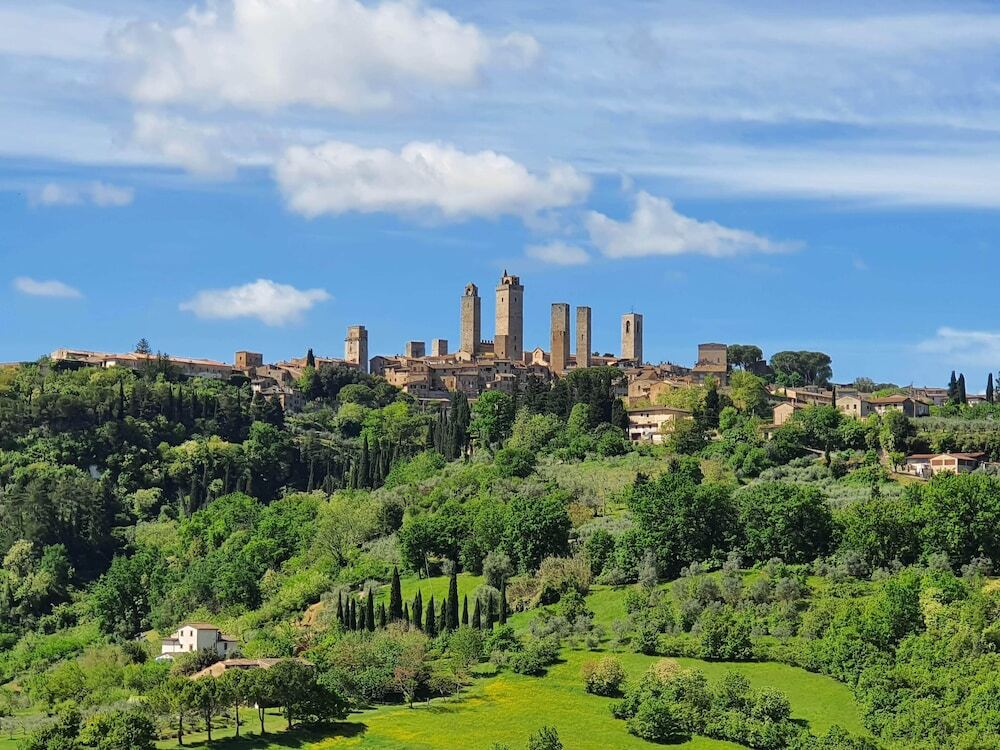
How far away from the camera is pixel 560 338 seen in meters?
175

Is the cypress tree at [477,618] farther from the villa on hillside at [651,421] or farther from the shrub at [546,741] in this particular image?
the villa on hillside at [651,421]

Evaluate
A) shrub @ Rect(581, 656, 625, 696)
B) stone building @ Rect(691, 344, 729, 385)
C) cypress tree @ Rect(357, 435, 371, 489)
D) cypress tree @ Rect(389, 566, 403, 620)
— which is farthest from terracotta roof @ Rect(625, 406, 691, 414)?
shrub @ Rect(581, 656, 625, 696)

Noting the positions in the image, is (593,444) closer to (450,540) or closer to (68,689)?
(450,540)

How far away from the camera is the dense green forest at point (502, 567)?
65625 millimetres

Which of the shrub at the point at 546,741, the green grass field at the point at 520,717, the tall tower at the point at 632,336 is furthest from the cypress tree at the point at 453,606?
the tall tower at the point at 632,336

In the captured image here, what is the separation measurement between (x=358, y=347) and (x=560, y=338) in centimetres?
2731

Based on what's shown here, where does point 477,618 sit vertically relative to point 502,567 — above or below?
below

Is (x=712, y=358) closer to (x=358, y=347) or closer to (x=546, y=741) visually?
(x=358, y=347)

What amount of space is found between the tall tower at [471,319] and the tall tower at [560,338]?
10.5 m

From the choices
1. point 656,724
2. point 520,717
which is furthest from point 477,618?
point 656,724

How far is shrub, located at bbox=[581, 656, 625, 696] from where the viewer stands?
68.9 metres

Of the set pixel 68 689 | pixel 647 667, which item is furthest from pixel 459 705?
pixel 68 689

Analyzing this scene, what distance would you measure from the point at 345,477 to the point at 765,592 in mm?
52489

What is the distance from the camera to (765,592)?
77.7 metres
